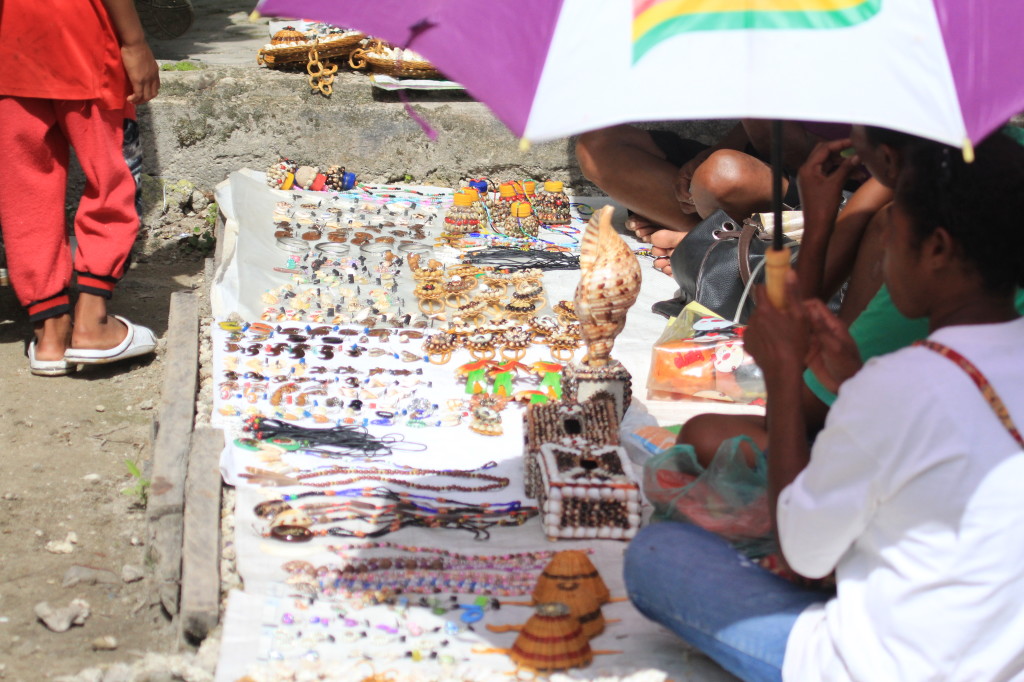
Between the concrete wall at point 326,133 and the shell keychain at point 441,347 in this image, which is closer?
the shell keychain at point 441,347

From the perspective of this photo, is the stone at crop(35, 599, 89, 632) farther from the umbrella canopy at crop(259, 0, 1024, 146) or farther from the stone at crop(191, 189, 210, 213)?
the stone at crop(191, 189, 210, 213)

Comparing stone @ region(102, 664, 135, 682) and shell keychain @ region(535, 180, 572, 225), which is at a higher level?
shell keychain @ region(535, 180, 572, 225)

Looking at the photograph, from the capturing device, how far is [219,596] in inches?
106

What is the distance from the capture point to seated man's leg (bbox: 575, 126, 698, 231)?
5.47 meters

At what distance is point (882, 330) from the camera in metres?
2.54

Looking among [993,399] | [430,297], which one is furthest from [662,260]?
[993,399]

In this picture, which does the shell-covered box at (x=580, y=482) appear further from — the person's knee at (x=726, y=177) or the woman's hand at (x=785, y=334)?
the person's knee at (x=726, y=177)

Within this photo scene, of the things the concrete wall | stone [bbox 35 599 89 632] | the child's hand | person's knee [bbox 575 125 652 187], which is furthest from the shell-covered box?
the concrete wall

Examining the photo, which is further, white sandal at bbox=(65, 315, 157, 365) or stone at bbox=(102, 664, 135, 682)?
white sandal at bbox=(65, 315, 157, 365)

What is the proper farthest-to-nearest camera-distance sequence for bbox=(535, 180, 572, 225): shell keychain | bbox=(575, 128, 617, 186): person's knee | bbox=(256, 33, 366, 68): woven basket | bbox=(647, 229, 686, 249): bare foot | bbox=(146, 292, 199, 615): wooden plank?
1. bbox=(256, 33, 366, 68): woven basket
2. bbox=(535, 180, 572, 225): shell keychain
3. bbox=(575, 128, 617, 186): person's knee
4. bbox=(647, 229, 686, 249): bare foot
5. bbox=(146, 292, 199, 615): wooden plank

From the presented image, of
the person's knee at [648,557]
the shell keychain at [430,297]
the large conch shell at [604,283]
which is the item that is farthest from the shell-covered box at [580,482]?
the shell keychain at [430,297]

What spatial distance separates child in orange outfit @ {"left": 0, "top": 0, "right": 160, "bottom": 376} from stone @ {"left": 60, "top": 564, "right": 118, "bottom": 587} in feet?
4.89

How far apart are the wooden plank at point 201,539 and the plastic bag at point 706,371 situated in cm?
162

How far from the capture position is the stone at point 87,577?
302cm
